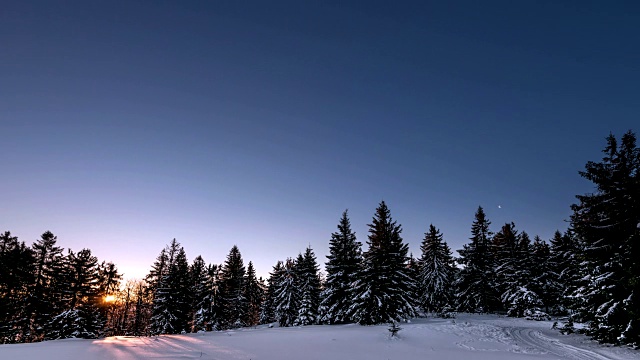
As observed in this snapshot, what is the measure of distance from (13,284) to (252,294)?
46.3 meters

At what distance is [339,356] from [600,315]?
50.2 ft

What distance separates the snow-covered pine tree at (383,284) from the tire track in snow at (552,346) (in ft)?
29.9

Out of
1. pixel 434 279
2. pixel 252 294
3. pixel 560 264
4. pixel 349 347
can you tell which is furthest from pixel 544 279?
pixel 252 294

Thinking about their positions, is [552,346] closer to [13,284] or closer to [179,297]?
[179,297]

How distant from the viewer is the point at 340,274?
1358 inches

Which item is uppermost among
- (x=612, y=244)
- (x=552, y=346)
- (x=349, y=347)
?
(x=612, y=244)

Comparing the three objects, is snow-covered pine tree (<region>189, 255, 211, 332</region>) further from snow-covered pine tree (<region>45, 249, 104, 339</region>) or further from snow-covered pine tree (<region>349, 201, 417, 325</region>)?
snow-covered pine tree (<region>349, 201, 417, 325</region>)

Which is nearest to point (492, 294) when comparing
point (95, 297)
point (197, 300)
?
point (197, 300)

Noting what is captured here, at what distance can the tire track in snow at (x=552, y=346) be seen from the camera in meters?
16.0

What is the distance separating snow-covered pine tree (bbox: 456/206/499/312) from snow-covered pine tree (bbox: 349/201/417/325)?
20.8m

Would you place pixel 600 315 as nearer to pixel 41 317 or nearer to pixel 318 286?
pixel 318 286

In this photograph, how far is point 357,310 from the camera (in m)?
29.3

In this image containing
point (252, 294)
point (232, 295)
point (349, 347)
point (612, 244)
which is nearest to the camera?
point (349, 347)

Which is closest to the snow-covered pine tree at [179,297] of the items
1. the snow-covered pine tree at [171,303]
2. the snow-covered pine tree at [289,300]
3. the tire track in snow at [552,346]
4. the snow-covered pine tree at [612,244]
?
the snow-covered pine tree at [171,303]
